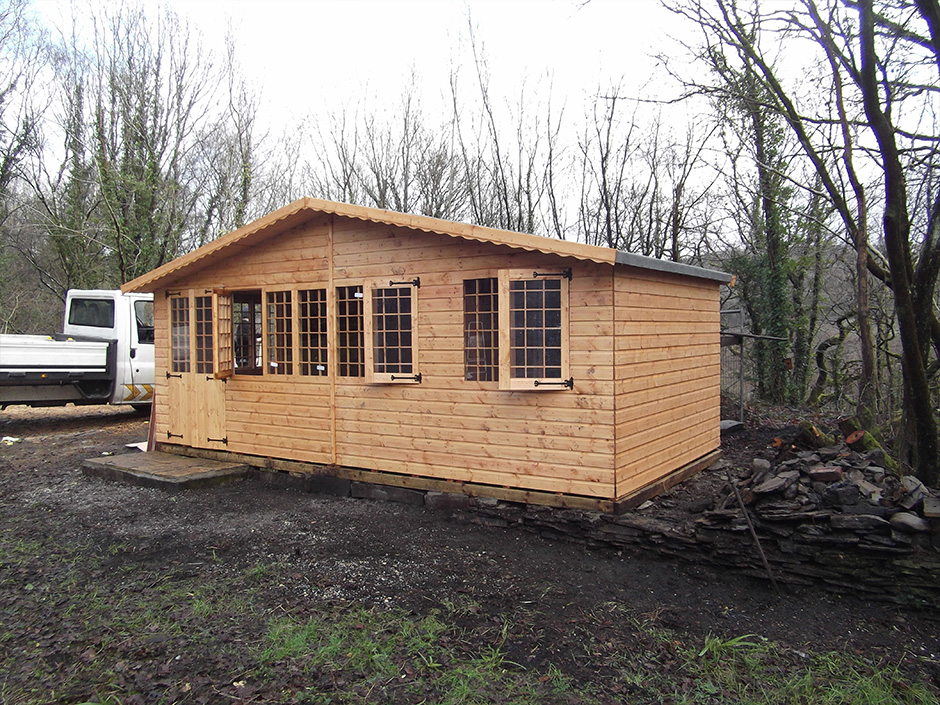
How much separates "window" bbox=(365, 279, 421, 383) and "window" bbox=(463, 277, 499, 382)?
62 cm

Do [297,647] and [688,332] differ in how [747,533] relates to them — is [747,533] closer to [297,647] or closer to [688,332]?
[688,332]

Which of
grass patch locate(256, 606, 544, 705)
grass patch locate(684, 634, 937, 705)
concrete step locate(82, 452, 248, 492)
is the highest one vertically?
concrete step locate(82, 452, 248, 492)

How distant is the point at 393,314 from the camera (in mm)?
6684

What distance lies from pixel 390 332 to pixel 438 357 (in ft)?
2.30

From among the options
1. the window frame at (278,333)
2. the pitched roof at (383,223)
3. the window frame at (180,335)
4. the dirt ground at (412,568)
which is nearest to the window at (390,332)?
the pitched roof at (383,223)

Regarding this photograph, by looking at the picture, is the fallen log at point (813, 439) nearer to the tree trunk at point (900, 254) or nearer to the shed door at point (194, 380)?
the tree trunk at point (900, 254)

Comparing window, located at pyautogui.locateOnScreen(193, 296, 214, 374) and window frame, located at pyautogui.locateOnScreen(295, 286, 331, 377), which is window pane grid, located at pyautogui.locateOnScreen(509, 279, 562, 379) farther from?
window, located at pyautogui.locateOnScreen(193, 296, 214, 374)

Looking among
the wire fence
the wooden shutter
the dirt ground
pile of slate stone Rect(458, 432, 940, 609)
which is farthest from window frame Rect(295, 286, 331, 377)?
the wire fence

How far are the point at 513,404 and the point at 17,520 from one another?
518 cm

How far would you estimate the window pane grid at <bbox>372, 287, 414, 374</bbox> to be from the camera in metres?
6.62

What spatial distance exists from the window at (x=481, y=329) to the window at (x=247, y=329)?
361 cm

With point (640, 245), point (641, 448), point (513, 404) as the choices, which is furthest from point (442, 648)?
point (640, 245)

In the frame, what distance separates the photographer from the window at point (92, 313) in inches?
459

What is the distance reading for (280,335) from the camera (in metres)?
7.65
